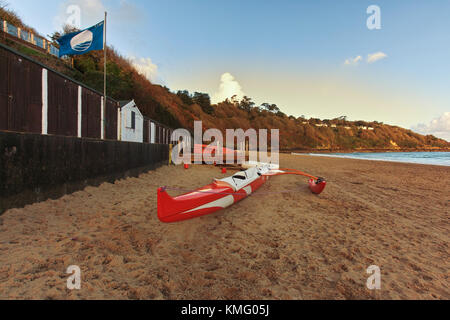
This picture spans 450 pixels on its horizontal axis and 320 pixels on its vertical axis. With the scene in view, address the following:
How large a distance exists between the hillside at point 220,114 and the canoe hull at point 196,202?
17.9 m

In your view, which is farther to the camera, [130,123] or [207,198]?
[130,123]

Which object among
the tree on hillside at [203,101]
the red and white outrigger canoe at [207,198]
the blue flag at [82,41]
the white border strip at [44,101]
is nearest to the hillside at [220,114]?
the tree on hillside at [203,101]

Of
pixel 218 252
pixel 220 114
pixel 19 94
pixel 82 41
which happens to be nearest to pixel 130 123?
pixel 82 41

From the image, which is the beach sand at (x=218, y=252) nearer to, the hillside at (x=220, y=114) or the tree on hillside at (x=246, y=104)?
the hillside at (x=220, y=114)

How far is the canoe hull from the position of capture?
131 inches

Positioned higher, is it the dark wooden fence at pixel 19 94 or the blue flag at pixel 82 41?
the blue flag at pixel 82 41

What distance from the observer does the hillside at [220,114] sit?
61.5ft

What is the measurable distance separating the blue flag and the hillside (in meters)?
11.4

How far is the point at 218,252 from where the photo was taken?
9.10 ft

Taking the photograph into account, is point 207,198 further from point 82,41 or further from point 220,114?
point 220,114

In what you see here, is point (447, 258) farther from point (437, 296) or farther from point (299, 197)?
point (299, 197)

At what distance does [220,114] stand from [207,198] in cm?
7068

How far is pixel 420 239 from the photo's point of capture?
3.38m

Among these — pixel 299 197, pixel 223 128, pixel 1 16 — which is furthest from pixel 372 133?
pixel 1 16
